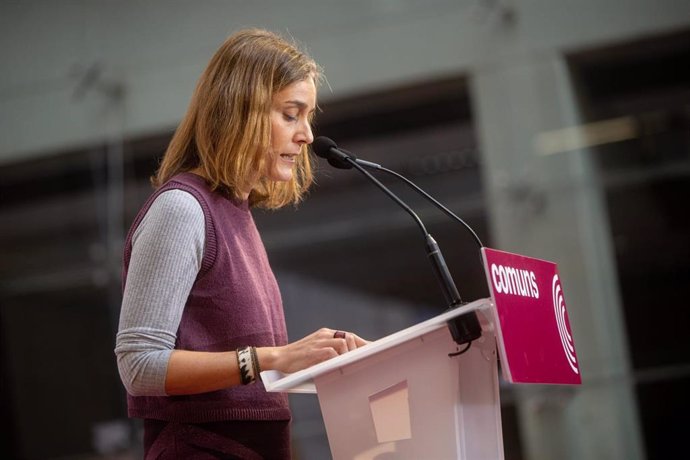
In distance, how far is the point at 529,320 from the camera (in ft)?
5.20

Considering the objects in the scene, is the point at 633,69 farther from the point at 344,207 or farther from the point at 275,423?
the point at 275,423

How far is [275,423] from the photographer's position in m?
1.76

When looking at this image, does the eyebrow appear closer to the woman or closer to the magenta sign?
the woman

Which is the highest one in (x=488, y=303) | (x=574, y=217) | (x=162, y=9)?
(x=162, y=9)

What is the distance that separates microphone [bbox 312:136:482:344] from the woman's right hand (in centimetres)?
19

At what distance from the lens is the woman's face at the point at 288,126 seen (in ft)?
6.13

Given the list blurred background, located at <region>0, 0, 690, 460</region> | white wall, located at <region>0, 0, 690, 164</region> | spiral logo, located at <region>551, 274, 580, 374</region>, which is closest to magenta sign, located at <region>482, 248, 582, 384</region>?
spiral logo, located at <region>551, 274, 580, 374</region>

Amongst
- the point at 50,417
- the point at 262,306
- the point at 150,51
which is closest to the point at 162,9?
the point at 150,51

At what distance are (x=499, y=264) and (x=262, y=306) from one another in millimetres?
470

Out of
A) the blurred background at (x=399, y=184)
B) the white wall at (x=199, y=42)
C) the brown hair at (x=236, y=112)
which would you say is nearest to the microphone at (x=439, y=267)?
the brown hair at (x=236, y=112)

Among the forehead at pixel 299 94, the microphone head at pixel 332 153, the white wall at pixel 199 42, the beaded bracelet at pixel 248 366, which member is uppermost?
the white wall at pixel 199 42

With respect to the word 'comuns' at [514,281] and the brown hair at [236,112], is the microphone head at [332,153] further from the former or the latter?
the word 'comuns' at [514,281]

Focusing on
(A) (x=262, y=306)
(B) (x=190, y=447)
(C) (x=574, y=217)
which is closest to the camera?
(B) (x=190, y=447)

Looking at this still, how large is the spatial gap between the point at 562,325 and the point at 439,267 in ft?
0.79
